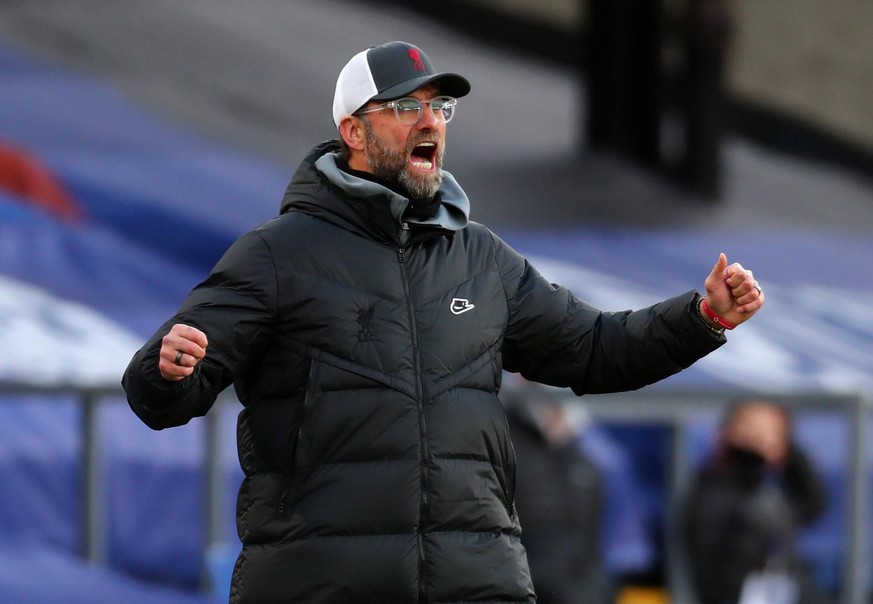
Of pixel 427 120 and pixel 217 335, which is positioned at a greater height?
pixel 427 120

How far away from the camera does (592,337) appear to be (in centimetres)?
325

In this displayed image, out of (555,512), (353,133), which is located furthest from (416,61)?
(555,512)

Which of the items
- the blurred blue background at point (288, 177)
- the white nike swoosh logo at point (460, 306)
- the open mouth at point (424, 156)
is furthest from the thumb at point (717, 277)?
the blurred blue background at point (288, 177)

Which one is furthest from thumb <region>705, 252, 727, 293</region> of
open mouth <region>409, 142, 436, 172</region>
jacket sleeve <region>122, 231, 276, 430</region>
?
jacket sleeve <region>122, 231, 276, 430</region>

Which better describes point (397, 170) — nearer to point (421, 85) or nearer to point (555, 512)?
point (421, 85)

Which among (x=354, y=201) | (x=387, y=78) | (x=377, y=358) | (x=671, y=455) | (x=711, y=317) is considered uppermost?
(x=387, y=78)

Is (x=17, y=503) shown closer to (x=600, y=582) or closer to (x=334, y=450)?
(x=600, y=582)

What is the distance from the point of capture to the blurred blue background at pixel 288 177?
229 inches

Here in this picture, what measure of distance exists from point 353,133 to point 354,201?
16 cm

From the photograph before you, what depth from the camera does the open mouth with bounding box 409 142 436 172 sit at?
10.2 ft

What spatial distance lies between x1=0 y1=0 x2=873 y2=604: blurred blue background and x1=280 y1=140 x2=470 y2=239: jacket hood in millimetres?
2444

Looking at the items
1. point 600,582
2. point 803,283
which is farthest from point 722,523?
point 803,283

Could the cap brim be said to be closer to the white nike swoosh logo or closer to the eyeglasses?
the eyeglasses

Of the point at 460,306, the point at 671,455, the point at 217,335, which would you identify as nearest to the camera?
the point at 217,335
